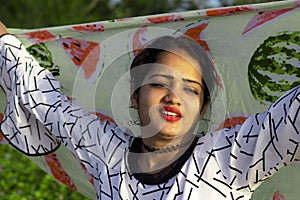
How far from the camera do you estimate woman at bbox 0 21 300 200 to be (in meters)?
2.09

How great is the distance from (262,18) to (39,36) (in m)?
0.96

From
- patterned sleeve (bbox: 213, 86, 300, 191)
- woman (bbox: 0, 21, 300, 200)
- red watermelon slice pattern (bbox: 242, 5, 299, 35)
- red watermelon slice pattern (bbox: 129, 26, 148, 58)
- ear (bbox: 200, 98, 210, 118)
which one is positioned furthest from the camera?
red watermelon slice pattern (bbox: 129, 26, 148, 58)

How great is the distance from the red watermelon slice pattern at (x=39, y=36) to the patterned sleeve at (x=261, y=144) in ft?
3.47

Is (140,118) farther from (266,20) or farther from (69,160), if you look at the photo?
(69,160)

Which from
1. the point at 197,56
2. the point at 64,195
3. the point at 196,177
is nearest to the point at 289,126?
the point at 196,177

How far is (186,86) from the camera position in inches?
90.0

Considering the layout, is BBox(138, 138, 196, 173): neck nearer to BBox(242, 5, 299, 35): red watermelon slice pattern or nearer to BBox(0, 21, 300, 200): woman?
BBox(0, 21, 300, 200): woman

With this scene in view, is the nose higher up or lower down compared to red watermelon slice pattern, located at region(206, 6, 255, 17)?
lower down

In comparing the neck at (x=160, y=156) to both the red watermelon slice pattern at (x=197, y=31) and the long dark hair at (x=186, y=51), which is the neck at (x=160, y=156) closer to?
the long dark hair at (x=186, y=51)

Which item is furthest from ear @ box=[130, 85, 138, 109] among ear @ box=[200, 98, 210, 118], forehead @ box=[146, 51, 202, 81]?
ear @ box=[200, 98, 210, 118]

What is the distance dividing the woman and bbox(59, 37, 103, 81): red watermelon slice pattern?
242mm

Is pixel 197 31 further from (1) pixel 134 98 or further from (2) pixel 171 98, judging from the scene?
(2) pixel 171 98

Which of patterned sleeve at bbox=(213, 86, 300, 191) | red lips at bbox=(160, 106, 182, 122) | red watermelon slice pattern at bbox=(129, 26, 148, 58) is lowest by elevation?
patterned sleeve at bbox=(213, 86, 300, 191)

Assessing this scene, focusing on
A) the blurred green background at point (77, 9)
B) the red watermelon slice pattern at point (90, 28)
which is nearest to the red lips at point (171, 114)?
the red watermelon slice pattern at point (90, 28)
